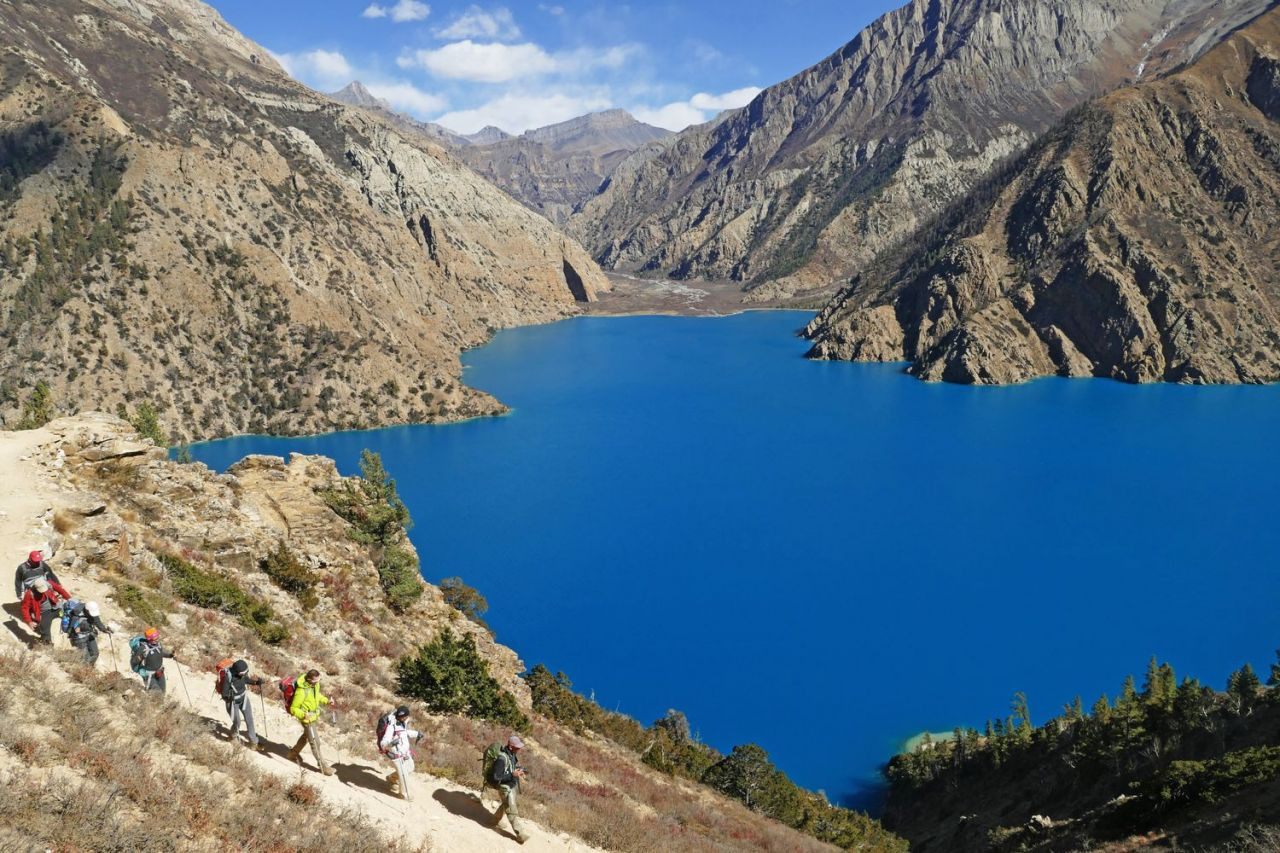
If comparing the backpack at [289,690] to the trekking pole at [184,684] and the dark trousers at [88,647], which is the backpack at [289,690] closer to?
the trekking pole at [184,684]

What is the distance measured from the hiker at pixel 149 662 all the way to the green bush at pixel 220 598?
7.12m

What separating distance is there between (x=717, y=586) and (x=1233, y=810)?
41.2 metres

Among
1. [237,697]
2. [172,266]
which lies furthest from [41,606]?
[172,266]

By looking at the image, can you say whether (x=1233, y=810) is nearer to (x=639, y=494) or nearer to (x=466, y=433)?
(x=639, y=494)

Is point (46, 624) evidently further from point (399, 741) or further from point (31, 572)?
point (399, 741)

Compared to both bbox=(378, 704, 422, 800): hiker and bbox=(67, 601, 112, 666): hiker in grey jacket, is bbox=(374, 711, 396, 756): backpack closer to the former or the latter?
bbox=(378, 704, 422, 800): hiker

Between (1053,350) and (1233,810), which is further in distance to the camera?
(1053,350)

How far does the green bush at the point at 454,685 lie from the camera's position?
77.5 feet

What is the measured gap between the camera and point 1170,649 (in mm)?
49562

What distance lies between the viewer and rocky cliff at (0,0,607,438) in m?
93.8

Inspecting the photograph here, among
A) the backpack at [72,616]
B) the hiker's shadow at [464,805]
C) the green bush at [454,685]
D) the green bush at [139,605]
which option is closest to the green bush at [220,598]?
the green bush at [139,605]

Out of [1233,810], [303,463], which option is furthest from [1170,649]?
[303,463]

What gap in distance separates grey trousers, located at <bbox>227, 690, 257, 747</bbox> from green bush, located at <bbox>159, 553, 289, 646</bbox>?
7.79 metres

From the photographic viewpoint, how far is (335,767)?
16.4 metres
